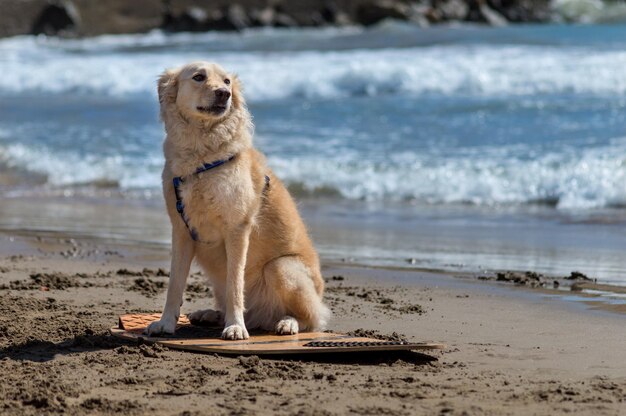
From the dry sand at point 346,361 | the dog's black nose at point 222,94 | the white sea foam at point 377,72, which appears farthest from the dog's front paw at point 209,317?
the white sea foam at point 377,72

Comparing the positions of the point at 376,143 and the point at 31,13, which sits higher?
the point at 31,13

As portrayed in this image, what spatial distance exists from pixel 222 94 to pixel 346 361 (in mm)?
1511

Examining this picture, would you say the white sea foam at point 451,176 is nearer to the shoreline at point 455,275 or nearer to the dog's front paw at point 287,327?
the shoreline at point 455,275

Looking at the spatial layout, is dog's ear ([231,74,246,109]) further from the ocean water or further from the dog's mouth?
the ocean water

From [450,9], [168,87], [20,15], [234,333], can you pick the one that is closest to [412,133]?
[168,87]

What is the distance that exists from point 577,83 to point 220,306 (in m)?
13.5

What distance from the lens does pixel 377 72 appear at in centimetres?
2030

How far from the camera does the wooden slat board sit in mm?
5254

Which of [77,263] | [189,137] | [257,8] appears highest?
[257,8]

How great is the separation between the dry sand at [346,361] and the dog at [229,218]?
1.26ft

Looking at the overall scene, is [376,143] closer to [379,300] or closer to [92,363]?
[379,300]

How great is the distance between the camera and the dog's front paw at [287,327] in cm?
577

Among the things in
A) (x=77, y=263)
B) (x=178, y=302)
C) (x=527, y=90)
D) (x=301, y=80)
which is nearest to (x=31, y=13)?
(x=301, y=80)

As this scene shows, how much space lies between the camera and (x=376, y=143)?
14617mm
